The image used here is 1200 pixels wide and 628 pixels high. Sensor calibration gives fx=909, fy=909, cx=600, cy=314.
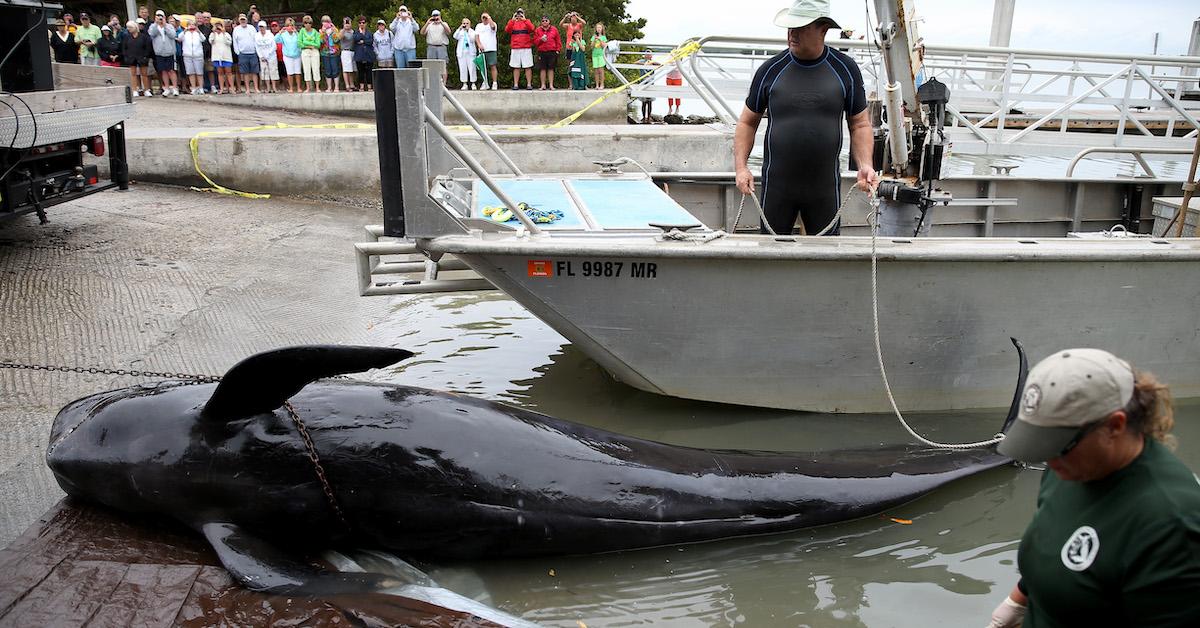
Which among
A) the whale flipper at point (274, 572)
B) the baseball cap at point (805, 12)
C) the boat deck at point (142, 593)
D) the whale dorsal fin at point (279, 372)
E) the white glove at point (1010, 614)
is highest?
the baseball cap at point (805, 12)

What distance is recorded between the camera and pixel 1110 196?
873cm

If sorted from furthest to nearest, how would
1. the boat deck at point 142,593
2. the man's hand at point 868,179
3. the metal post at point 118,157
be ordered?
the metal post at point 118,157 → the man's hand at point 868,179 → the boat deck at point 142,593

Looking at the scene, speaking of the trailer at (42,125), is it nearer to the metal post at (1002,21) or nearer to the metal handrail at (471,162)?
the metal handrail at (471,162)

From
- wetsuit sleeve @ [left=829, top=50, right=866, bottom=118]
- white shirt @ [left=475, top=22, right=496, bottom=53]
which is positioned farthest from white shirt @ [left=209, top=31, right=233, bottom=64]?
wetsuit sleeve @ [left=829, top=50, right=866, bottom=118]

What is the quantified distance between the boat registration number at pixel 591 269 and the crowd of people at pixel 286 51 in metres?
15.1

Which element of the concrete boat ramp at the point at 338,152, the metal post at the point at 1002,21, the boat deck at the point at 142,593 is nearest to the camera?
the boat deck at the point at 142,593

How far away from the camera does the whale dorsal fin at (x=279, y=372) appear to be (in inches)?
136

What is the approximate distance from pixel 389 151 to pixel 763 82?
2.33 meters

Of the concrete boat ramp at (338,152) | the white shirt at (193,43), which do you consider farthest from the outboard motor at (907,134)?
the white shirt at (193,43)

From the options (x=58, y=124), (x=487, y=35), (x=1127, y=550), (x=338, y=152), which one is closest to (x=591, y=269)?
(x=1127, y=550)

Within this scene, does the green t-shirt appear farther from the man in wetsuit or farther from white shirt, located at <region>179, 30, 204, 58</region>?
white shirt, located at <region>179, 30, 204, 58</region>

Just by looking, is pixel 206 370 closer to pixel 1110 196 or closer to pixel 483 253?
pixel 483 253

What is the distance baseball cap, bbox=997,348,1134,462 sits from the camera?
1.90 meters

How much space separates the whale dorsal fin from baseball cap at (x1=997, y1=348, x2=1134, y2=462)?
6.80ft
